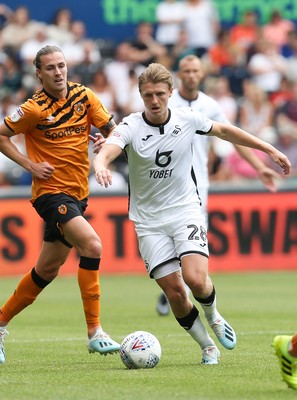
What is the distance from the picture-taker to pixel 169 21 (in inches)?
891

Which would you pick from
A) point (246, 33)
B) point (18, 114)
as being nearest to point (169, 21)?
point (246, 33)

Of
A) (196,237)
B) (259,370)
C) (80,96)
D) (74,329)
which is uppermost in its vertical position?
(80,96)

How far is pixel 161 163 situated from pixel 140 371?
1.65 metres

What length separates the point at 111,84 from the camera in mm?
21641

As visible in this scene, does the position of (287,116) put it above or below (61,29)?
below

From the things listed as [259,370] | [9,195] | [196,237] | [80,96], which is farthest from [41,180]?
[9,195]

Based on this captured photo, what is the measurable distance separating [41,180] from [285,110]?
41.7 ft

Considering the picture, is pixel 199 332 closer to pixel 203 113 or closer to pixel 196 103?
pixel 203 113

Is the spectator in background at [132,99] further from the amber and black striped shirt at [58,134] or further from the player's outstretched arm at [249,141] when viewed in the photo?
the player's outstretched arm at [249,141]

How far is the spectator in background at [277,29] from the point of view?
2331 cm

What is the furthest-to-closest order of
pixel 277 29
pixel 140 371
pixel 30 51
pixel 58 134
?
pixel 277 29, pixel 30 51, pixel 58 134, pixel 140 371

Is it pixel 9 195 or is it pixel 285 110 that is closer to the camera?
pixel 9 195

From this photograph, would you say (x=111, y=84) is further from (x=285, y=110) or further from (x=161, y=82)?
(x=161, y=82)

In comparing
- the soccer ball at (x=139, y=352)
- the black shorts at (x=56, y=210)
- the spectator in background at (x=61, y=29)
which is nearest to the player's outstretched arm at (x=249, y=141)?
the black shorts at (x=56, y=210)
